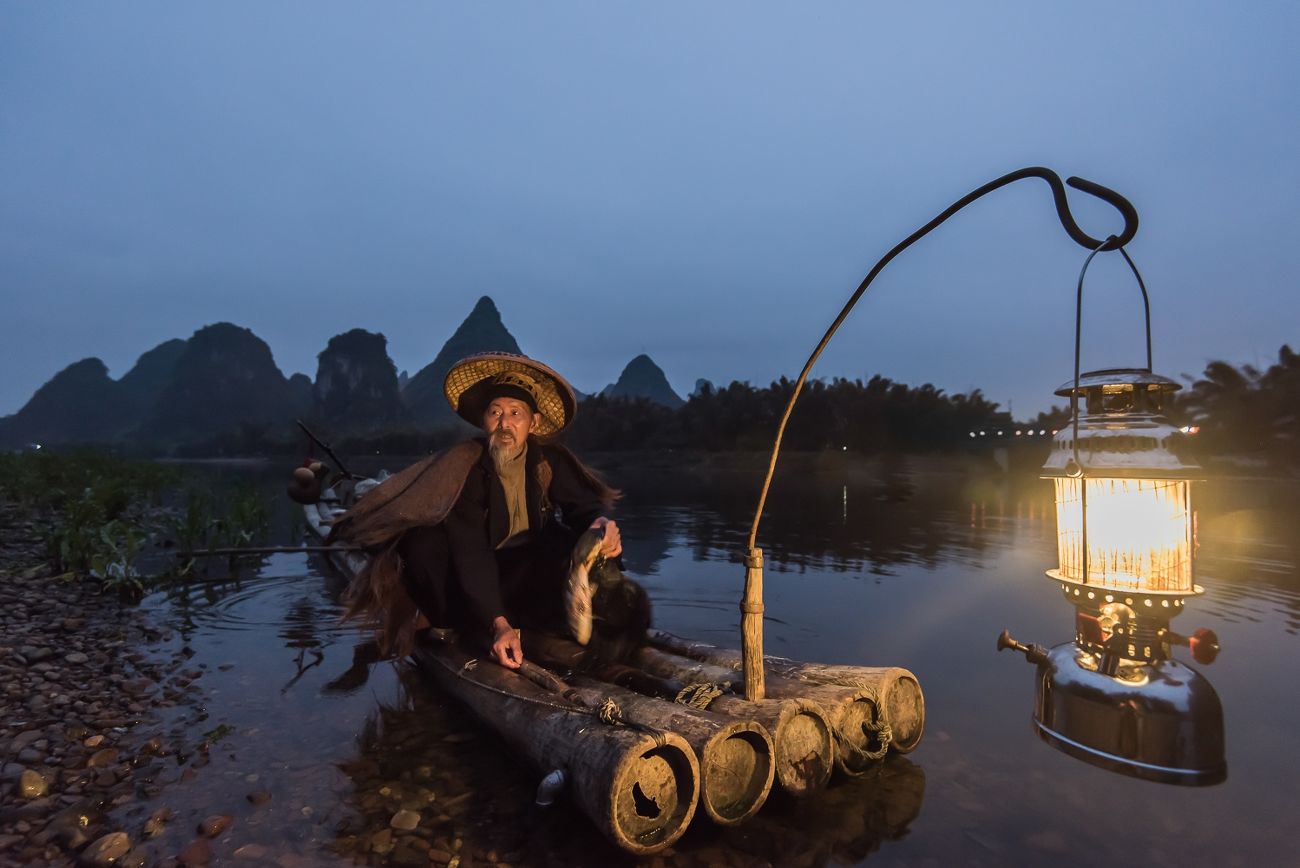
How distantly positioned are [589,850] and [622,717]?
568mm

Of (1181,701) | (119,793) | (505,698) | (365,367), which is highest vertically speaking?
(365,367)

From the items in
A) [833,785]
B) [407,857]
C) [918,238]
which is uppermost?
[918,238]

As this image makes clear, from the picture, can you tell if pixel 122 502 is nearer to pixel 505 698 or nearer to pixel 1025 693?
pixel 505 698

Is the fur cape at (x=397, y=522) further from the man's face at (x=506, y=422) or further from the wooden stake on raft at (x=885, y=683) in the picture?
the wooden stake on raft at (x=885, y=683)

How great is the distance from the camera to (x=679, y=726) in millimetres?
2906

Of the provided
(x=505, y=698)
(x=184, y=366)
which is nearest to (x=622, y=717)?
(x=505, y=698)

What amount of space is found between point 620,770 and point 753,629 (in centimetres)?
87

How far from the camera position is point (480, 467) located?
4.59 metres

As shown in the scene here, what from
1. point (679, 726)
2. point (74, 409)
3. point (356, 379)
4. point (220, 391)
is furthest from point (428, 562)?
point (74, 409)

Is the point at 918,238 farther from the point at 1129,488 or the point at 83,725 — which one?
the point at 83,725

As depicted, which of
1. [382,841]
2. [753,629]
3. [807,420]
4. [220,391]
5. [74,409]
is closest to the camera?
[382,841]

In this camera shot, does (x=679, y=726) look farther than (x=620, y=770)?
Yes

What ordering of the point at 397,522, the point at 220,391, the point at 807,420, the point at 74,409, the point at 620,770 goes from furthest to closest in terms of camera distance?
the point at 74,409 → the point at 220,391 → the point at 807,420 → the point at 397,522 → the point at 620,770

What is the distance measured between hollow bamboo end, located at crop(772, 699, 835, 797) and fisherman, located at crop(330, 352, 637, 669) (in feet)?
4.42
